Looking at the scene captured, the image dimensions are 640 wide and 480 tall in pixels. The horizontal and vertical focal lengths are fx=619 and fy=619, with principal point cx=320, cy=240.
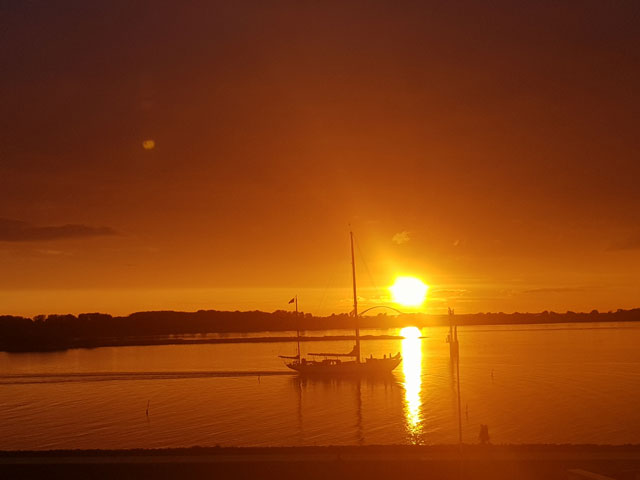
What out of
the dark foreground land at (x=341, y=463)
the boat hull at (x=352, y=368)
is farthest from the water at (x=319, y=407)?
the dark foreground land at (x=341, y=463)

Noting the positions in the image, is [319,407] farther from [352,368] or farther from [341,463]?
[341,463]

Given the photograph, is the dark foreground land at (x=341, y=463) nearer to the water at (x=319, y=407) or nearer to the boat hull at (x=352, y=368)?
the water at (x=319, y=407)

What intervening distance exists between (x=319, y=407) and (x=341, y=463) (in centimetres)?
4303

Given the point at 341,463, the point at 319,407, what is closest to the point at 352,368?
the point at 319,407

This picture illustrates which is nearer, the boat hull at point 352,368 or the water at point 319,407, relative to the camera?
the water at point 319,407

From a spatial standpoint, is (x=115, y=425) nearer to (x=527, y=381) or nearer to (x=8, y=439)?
(x=8, y=439)

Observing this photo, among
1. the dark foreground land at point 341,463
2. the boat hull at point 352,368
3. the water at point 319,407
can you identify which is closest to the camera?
the dark foreground land at point 341,463

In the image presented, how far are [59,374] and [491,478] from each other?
97924 mm

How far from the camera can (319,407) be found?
209 feet

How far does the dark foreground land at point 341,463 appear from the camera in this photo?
20.8 m

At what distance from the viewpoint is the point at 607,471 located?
19.4 m

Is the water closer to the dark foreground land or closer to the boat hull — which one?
the boat hull

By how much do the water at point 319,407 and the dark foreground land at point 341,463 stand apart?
57.8 feet

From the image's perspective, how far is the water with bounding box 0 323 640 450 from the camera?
45.3 metres
